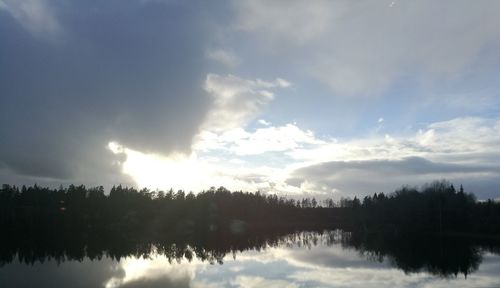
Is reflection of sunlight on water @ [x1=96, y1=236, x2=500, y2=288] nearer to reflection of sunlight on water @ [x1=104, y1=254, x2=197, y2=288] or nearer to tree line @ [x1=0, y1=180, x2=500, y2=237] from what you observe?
reflection of sunlight on water @ [x1=104, y1=254, x2=197, y2=288]

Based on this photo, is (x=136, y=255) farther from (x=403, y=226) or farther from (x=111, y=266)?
(x=403, y=226)

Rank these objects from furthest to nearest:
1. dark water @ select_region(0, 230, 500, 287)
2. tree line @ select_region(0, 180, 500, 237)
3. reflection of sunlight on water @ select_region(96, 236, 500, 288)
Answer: tree line @ select_region(0, 180, 500, 237) → reflection of sunlight on water @ select_region(96, 236, 500, 288) → dark water @ select_region(0, 230, 500, 287)

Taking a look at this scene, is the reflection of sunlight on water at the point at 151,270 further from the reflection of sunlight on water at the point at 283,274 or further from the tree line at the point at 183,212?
the tree line at the point at 183,212

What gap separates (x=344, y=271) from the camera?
130 ft

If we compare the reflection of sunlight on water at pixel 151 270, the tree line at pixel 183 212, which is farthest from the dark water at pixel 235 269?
the tree line at pixel 183 212

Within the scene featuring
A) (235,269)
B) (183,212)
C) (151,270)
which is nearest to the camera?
(151,270)

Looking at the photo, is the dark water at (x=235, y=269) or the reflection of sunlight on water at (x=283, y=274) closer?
the dark water at (x=235, y=269)

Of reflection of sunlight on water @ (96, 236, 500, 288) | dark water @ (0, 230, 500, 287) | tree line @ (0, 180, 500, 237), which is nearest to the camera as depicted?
dark water @ (0, 230, 500, 287)

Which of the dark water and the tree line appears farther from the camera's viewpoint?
the tree line

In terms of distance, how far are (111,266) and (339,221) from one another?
152 meters

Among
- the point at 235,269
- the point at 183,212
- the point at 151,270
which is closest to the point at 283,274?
the point at 235,269

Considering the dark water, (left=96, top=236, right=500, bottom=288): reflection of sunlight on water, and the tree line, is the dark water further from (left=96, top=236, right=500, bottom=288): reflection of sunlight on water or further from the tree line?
the tree line

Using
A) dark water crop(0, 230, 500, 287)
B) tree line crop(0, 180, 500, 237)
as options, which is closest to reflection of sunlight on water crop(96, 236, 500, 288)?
dark water crop(0, 230, 500, 287)

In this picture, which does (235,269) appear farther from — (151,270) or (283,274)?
(151,270)
